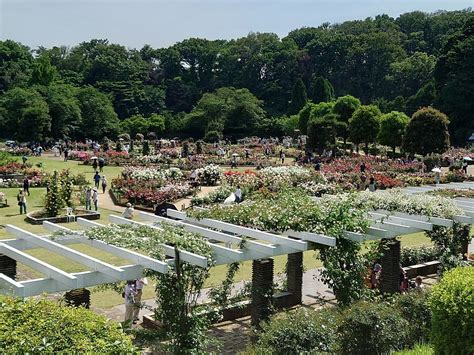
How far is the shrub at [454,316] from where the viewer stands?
6824 millimetres

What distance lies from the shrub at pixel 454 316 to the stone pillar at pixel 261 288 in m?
3.43

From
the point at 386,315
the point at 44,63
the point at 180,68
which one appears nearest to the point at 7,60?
the point at 44,63

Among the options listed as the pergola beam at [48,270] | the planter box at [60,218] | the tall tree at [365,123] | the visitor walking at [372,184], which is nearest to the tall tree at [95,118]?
the tall tree at [365,123]

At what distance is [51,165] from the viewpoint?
128 feet

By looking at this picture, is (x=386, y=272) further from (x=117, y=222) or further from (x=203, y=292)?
(x=117, y=222)

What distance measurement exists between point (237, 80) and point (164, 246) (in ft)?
263

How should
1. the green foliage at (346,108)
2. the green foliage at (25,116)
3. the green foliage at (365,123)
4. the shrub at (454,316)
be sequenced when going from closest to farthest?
the shrub at (454,316)
the green foliage at (365,123)
the green foliage at (25,116)
the green foliage at (346,108)

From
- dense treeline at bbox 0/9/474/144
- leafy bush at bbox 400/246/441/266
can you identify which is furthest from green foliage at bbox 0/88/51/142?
leafy bush at bbox 400/246/441/266

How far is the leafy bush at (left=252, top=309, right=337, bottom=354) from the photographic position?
772cm

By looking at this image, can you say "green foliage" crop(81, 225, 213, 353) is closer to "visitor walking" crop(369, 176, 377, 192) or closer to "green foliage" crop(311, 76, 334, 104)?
"visitor walking" crop(369, 176, 377, 192)

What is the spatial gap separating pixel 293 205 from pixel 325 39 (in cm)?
8170

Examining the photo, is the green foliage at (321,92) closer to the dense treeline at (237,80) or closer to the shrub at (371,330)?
the dense treeline at (237,80)

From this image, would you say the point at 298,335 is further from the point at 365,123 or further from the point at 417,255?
the point at 365,123

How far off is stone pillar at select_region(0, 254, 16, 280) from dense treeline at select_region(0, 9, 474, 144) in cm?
4328
